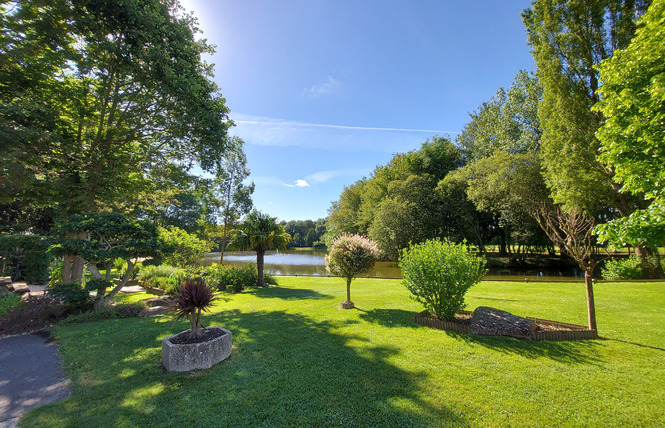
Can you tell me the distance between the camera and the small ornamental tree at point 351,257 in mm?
8273

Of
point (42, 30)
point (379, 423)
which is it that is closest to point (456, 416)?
point (379, 423)

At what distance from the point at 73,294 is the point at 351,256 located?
29.7 ft

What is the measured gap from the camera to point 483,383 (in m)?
3.73

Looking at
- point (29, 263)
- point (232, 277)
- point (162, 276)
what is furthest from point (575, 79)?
point (29, 263)

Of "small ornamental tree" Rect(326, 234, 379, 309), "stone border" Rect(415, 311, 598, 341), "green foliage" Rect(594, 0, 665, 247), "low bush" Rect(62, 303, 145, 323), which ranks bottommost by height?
"low bush" Rect(62, 303, 145, 323)

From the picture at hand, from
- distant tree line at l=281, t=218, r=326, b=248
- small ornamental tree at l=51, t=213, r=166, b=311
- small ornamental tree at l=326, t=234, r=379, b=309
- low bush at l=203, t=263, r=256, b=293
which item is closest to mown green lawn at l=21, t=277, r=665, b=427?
small ornamental tree at l=326, t=234, r=379, b=309

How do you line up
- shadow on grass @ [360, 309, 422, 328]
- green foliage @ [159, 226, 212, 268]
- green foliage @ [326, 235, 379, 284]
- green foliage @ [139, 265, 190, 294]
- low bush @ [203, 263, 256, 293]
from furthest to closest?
low bush @ [203, 263, 256, 293] → green foliage @ [159, 226, 212, 268] → green foliage @ [139, 265, 190, 294] → green foliage @ [326, 235, 379, 284] → shadow on grass @ [360, 309, 422, 328]

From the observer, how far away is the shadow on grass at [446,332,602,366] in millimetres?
4555

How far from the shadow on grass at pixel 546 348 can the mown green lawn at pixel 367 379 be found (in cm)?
4

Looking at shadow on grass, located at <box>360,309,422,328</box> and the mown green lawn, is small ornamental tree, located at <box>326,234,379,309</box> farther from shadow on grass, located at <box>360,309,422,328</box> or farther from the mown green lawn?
the mown green lawn

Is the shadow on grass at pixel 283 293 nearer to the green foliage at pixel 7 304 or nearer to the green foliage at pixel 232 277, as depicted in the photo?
the green foliage at pixel 232 277

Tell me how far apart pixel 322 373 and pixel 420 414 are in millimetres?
1617

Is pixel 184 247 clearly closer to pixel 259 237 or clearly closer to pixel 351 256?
pixel 259 237

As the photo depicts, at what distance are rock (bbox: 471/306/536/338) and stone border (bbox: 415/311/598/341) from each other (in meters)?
0.14
